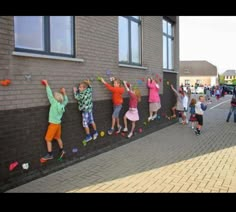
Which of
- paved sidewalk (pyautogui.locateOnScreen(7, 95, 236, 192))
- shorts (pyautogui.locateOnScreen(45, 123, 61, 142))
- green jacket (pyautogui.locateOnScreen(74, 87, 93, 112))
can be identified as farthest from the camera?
green jacket (pyautogui.locateOnScreen(74, 87, 93, 112))

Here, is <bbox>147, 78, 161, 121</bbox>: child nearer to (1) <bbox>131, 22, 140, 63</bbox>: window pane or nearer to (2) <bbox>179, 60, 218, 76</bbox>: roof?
(1) <bbox>131, 22, 140, 63</bbox>: window pane

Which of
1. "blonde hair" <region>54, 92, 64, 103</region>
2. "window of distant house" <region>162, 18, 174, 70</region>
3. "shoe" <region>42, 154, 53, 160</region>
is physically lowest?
"shoe" <region>42, 154, 53, 160</region>

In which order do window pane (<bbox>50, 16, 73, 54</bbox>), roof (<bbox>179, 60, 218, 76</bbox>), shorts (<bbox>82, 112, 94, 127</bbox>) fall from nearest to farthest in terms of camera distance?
window pane (<bbox>50, 16, 73, 54</bbox>) → shorts (<bbox>82, 112, 94, 127</bbox>) → roof (<bbox>179, 60, 218, 76</bbox>)

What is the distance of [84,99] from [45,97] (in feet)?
3.91

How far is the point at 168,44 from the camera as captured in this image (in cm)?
1462

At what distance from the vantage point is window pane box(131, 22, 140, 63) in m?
10.7

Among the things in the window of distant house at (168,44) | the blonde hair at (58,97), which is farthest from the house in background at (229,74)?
the blonde hair at (58,97)

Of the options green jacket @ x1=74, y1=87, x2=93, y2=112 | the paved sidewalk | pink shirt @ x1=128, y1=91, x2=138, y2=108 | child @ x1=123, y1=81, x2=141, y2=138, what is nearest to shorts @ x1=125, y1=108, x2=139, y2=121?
child @ x1=123, y1=81, x2=141, y2=138

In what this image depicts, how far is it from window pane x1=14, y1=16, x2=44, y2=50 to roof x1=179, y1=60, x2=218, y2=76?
90.5 metres

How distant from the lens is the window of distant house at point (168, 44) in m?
14.0

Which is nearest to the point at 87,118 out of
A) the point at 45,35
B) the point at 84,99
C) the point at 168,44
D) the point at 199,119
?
the point at 84,99

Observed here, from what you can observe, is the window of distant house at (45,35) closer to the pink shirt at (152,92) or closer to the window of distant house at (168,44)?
the pink shirt at (152,92)

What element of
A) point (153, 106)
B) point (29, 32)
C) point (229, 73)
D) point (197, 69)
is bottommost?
point (153, 106)

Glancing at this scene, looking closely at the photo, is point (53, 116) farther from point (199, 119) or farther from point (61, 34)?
point (199, 119)
